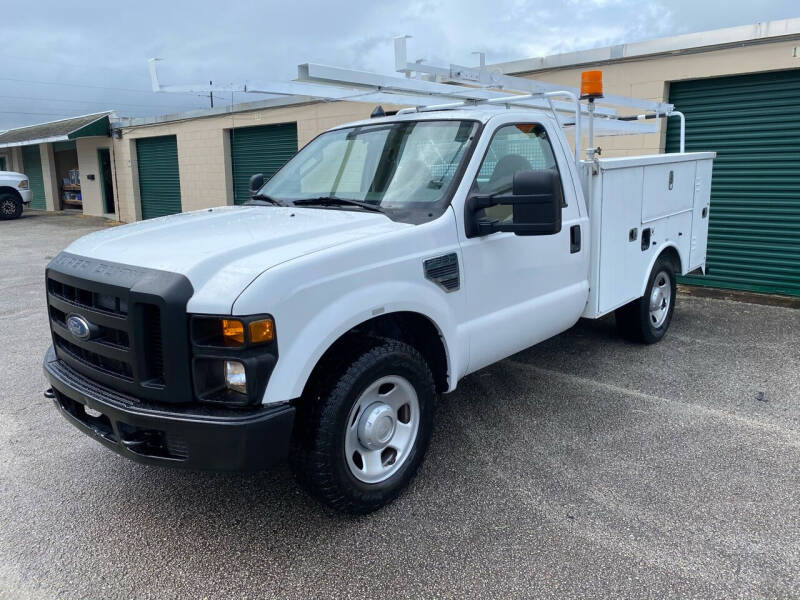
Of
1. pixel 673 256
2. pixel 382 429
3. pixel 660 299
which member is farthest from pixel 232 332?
pixel 673 256

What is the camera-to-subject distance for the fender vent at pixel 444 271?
135 inches

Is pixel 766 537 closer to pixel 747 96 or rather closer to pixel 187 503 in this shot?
pixel 187 503

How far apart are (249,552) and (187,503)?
61cm

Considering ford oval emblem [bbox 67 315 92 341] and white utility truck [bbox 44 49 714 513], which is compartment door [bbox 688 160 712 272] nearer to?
white utility truck [bbox 44 49 714 513]

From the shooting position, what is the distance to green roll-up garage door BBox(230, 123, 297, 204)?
48.1ft

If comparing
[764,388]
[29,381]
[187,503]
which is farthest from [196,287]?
[764,388]

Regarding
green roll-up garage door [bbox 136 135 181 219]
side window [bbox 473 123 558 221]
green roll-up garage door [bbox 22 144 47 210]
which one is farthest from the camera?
green roll-up garage door [bbox 22 144 47 210]

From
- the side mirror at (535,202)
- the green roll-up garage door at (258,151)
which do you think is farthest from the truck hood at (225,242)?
the green roll-up garage door at (258,151)

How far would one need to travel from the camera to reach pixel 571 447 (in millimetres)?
4066

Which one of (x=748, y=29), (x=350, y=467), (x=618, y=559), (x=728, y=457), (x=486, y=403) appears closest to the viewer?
(x=618, y=559)

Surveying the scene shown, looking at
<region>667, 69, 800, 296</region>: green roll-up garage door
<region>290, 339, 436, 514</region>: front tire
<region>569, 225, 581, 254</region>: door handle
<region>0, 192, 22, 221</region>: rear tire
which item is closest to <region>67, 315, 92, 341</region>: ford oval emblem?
<region>290, 339, 436, 514</region>: front tire

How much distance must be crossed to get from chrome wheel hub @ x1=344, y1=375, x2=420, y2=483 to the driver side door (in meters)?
0.58

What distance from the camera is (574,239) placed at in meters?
4.54

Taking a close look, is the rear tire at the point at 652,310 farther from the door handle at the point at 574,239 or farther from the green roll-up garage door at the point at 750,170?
the green roll-up garage door at the point at 750,170
